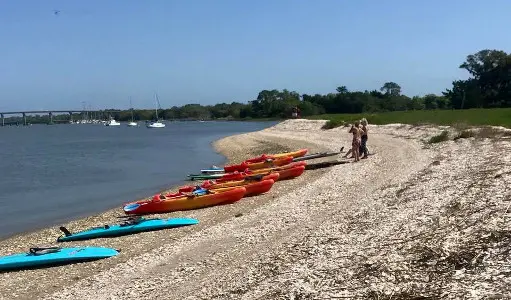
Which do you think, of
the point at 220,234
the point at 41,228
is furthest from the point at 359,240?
the point at 41,228

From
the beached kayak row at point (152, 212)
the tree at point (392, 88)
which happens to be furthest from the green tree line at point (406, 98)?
the beached kayak row at point (152, 212)

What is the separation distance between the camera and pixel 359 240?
11.2 metres

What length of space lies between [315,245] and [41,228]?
1289cm

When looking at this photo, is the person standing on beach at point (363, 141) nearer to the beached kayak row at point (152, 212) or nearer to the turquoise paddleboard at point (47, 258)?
the beached kayak row at point (152, 212)

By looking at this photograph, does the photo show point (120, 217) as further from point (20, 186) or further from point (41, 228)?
point (20, 186)

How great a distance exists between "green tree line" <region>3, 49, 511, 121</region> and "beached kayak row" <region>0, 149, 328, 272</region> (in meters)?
67.1

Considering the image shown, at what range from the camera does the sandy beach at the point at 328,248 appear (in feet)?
27.4

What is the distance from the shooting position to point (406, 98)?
136 metres

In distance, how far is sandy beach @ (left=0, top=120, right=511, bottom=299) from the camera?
835cm

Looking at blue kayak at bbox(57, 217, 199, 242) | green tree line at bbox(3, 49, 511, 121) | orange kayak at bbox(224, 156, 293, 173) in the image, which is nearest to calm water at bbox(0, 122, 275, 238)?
orange kayak at bbox(224, 156, 293, 173)

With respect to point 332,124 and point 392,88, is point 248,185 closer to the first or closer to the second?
point 332,124

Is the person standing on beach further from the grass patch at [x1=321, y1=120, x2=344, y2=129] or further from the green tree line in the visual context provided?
the green tree line

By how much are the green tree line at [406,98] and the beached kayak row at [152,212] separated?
2643 inches

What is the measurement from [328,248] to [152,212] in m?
10.6
